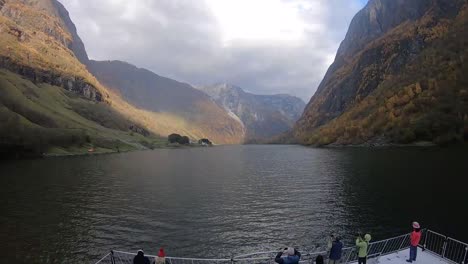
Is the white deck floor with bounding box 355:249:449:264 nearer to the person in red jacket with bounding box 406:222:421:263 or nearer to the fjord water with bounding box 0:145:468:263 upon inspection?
the person in red jacket with bounding box 406:222:421:263

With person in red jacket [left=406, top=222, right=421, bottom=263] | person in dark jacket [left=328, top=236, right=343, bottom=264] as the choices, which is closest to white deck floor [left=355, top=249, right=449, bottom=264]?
person in red jacket [left=406, top=222, right=421, bottom=263]

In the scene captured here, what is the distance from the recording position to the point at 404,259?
32.9m

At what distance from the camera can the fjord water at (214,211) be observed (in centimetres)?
5438

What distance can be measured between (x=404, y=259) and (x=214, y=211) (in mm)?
45869

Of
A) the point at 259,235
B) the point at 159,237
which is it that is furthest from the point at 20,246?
the point at 259,235

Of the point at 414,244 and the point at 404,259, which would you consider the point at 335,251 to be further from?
the point at 414,244

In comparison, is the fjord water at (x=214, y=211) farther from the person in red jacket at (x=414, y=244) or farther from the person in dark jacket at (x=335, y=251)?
the person in red jacket at (x=414, y=244)

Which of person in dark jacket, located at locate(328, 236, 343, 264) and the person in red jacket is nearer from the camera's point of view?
person in dark jacket, located at locate(328, 236, 343, 264)

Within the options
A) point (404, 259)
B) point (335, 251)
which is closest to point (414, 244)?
point (404, 259)

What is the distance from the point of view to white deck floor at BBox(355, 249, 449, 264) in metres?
32.2

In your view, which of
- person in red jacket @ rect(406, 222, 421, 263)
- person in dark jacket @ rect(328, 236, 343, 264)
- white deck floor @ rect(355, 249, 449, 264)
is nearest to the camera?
person in dark jacket @ rect(328, 236, 343, 264)

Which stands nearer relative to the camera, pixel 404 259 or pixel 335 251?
pixel 335 251

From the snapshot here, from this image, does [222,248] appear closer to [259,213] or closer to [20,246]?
[259,213]

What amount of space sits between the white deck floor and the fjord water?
20343 millimetres
